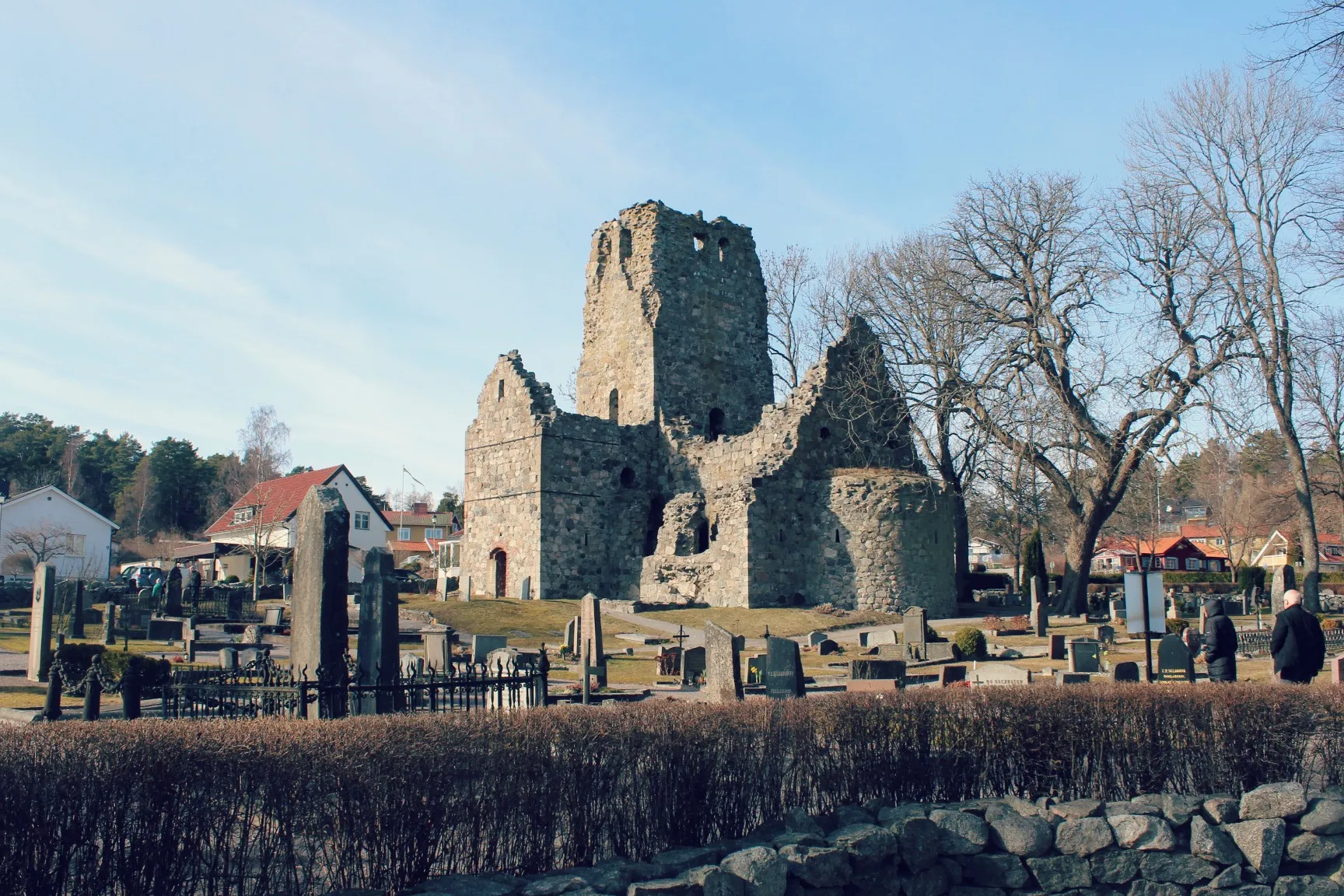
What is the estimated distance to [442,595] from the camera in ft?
119

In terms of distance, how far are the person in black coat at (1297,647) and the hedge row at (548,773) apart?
2.30 metres

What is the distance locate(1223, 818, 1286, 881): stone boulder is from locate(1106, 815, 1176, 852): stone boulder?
0.68 metres

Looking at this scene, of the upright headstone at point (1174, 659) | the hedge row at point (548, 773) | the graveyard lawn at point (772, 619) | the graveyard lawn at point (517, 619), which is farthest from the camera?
the graveyard lawn at point (772, 619)

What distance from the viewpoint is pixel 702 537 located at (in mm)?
37688

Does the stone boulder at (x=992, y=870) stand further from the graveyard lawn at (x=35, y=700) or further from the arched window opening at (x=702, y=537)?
the arched window opening at (x=702, y=537)

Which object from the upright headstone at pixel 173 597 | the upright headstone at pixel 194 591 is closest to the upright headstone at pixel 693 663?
the upright headstone at pixel 194 591

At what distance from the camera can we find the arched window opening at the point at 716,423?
41.7 metres

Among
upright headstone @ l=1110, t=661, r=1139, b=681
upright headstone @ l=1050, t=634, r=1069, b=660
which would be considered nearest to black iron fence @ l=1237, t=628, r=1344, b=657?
upright headstone @ l=1050, t=634, r=1069, b=660

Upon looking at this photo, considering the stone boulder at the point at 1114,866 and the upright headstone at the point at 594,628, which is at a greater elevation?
the upright headstone at the point at 594,628

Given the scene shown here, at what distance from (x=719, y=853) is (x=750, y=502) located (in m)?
26.3

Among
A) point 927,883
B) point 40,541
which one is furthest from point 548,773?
point 40,541

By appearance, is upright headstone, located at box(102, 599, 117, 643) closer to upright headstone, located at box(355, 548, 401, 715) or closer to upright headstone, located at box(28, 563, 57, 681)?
upright headstone, located at box(28, 563, 57, 681)

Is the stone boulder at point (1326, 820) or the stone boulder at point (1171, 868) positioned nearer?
the stone boulder at point (1171, 868)

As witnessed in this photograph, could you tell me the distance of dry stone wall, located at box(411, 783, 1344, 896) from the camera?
842 centimetres
